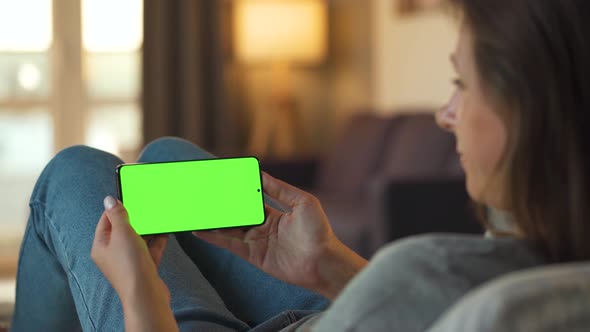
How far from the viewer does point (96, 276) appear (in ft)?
4.30

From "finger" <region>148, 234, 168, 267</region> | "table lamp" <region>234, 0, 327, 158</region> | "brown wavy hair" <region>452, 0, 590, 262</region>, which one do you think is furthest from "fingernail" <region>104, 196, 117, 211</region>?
"table lamp" <region>234, 0, 327, 158</region>

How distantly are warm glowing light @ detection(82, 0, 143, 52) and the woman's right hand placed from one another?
14.0 ft

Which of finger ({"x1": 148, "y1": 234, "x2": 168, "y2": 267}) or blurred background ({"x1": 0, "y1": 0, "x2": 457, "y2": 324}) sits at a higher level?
finger ({"x1": 148, "y1": 234, "x2": 168, "y2": 267})

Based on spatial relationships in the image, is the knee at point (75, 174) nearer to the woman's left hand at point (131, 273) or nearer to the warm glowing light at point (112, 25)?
the woman's left hand at point (131, 273)

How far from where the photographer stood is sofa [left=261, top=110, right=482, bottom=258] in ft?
10.8

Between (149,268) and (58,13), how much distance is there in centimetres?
450

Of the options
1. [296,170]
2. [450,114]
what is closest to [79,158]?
[450,114]

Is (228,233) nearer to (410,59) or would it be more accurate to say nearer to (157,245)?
(157,245)

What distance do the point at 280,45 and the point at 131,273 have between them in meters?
4.35

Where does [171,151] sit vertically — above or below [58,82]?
above

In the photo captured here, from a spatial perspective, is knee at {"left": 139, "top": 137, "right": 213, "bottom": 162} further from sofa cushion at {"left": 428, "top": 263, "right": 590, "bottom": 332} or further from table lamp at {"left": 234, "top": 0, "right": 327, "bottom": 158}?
table lamp at {"left": 234, "top": 0, "right": 327, "bottom": 158}

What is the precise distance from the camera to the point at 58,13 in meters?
5.27

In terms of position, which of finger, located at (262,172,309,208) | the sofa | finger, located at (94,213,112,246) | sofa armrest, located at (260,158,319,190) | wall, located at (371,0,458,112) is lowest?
sofa armrest, located at (260,158,319,190)

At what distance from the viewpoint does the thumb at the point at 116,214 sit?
42.1 inches
